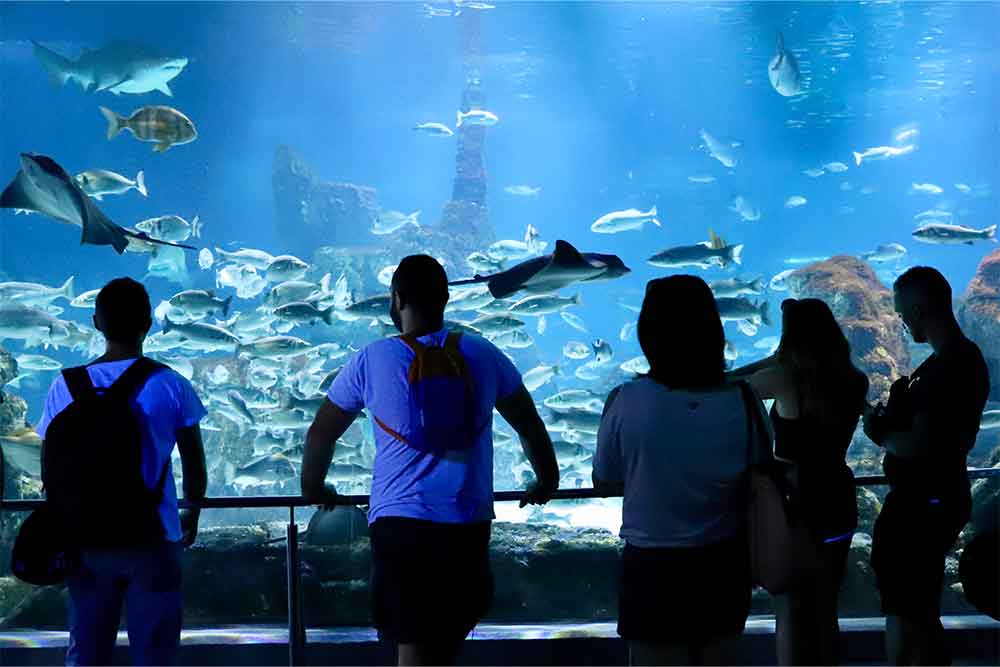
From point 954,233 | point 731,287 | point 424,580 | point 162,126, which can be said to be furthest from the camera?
point 731,287

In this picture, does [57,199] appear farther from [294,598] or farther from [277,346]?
[277,346]

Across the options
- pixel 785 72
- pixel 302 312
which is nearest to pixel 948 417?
pixel 302 312

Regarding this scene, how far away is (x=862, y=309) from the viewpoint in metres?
14.5

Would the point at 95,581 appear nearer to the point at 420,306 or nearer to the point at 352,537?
the point at 420,306

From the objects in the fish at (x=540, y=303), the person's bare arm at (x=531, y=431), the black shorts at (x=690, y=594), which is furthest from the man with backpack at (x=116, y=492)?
the fish at (x=540, y=303)

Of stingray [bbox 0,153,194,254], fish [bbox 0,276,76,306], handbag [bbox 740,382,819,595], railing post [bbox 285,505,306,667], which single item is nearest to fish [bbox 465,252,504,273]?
fish [bbox 0,276,76,306]

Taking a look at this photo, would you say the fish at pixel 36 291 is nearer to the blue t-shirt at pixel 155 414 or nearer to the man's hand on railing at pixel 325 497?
the blue t-shirt at pixel 155 414

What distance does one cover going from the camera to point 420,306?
227 centimetres

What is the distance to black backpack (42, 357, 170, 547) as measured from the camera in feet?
7.36

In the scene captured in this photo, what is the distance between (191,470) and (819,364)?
1.76 metres

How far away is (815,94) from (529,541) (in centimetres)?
4730

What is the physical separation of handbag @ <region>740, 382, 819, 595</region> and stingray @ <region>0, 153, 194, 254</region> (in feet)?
11.8

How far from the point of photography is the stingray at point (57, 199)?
462cm

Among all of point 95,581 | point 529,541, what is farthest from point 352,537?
point 95,581
